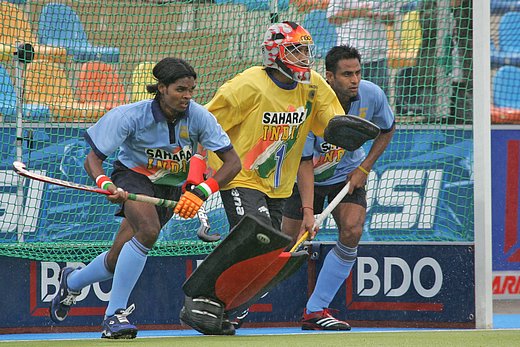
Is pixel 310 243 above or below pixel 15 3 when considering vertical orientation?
below

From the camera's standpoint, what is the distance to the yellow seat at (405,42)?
727 cm

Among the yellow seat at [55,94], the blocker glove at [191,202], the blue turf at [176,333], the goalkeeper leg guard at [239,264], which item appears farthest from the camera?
the yellow seat at [55,94]

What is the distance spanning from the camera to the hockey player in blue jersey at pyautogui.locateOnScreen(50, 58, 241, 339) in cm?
543

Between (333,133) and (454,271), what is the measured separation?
1.41 meters

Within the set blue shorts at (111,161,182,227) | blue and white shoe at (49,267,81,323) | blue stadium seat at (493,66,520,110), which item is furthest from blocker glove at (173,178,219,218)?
blue stadium seat at (493,66,520,110)

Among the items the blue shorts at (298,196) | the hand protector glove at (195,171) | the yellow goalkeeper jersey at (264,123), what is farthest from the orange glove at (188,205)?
the blue shorts at (298,196)

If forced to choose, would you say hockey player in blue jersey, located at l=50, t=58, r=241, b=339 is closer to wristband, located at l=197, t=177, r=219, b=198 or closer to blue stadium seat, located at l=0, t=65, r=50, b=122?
wristband, located at l=197, t=177, r=219, b=198

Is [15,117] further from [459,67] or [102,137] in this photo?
[459,67]

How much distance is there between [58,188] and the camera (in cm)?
700

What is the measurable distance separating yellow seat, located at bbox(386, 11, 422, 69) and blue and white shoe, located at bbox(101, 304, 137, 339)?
2.79 meters

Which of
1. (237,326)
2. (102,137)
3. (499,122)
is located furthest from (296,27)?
(499,122)

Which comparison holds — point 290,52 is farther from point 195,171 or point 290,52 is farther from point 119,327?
point 119,327

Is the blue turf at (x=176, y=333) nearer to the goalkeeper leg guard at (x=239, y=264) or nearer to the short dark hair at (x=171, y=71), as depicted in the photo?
the goalkeeper leg guard at (x=239, y=264)

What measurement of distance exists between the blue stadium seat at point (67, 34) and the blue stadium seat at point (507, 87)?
11.9ft
